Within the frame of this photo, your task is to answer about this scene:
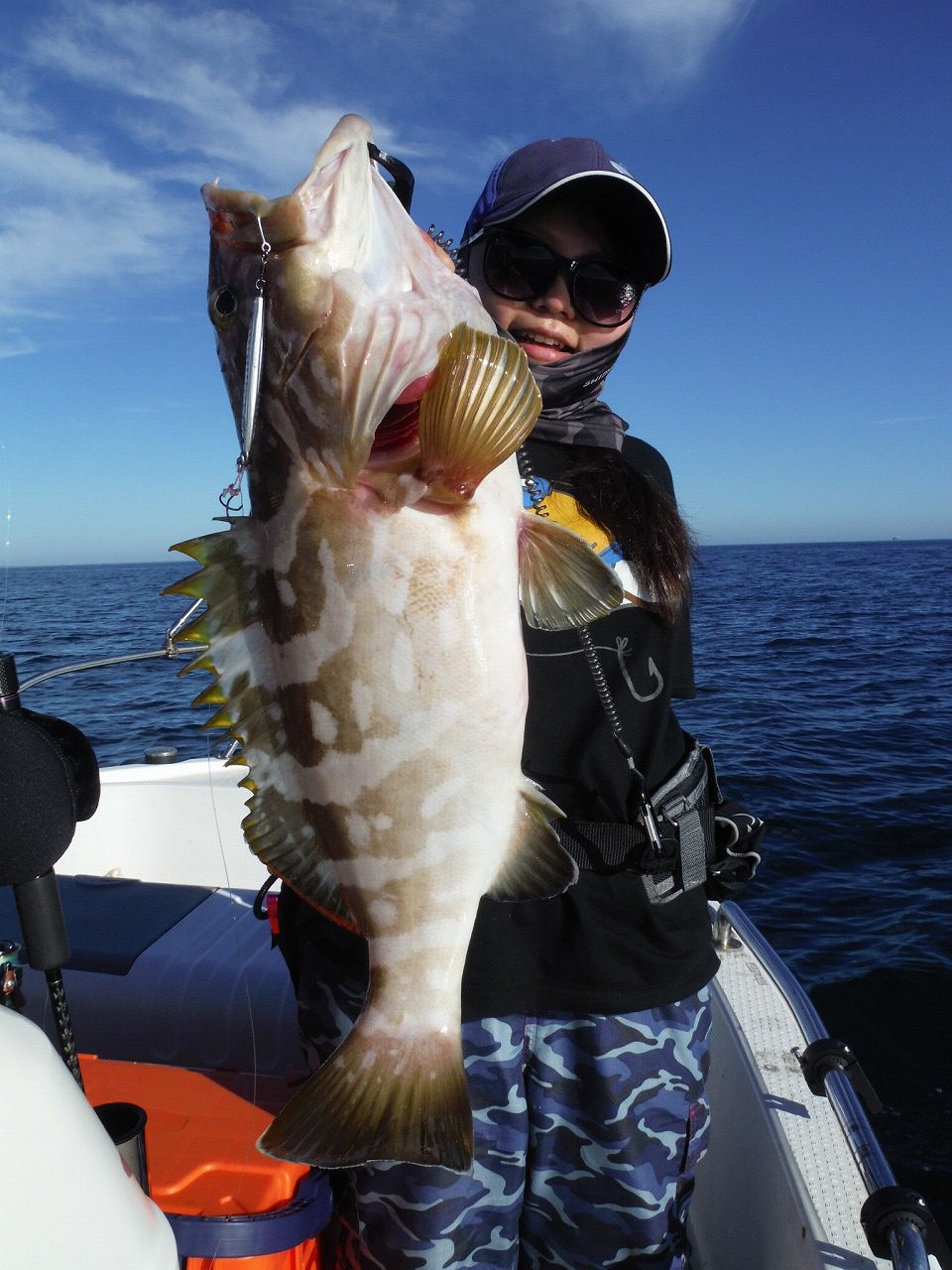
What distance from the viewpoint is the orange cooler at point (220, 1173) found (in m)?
2.25

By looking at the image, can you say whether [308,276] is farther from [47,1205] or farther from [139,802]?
[139,802]

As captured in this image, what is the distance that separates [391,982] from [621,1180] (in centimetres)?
90

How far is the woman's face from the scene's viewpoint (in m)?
2.21

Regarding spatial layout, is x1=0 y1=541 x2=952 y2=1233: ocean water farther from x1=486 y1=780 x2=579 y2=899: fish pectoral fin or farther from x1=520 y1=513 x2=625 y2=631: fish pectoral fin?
x1=486 y1=780 x2=579 y2=899: fish pectoral fin

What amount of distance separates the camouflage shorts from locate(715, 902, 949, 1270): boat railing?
1.96 feet

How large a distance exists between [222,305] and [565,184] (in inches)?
34.9

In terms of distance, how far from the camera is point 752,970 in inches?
154

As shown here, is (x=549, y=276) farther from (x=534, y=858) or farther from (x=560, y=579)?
(x=534, y=858)

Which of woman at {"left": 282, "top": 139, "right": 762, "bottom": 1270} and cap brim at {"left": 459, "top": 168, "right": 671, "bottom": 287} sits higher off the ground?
cap brim at {"left": 459, "top": 168, "right": 671, "bottom": 287}

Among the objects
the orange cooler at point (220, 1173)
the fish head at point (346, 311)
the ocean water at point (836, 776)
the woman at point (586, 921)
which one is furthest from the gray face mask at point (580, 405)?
the orange cooler at point (220, 1173)

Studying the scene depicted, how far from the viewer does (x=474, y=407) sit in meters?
1.45

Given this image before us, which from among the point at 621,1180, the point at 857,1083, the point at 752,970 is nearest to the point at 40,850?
the point at 621,1180

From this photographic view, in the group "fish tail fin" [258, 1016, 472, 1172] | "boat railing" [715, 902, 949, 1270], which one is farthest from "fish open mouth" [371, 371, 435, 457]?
"boat railing" [715, 902, 949, 1270]

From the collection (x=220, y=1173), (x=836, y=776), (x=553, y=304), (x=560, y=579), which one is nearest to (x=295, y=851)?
(x=560, y=579)
